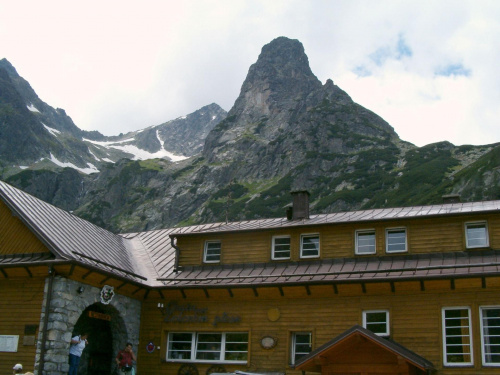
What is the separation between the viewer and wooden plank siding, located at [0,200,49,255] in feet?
70.5

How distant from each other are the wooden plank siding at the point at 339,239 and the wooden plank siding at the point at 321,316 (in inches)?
84.0

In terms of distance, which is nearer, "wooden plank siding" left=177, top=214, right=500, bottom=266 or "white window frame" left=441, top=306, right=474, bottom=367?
"white window frame" left=441, top=306, right=474, bottom=367

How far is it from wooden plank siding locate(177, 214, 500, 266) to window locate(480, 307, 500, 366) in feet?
8.98

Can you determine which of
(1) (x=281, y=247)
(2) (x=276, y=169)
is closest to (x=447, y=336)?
(1) (x=281, y=247)

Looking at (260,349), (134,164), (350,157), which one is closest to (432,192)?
(350,157)

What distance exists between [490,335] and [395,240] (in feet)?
16.6

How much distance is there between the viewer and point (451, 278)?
18781 mm

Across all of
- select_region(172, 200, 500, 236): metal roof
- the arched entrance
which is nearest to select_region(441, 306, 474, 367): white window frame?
select_region(172, 200, 500, 236): metal roof

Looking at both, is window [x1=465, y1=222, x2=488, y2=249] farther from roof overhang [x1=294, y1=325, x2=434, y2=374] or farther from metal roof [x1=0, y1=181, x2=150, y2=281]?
metal roof [x1=0, y1=181, x2=150, y2=281]

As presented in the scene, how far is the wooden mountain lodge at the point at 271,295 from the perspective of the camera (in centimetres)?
1892

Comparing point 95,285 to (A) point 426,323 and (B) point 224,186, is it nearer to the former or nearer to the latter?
(A) point 426,323

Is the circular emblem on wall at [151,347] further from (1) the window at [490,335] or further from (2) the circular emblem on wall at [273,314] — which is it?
(1) the window at [490,335]

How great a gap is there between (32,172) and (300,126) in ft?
236

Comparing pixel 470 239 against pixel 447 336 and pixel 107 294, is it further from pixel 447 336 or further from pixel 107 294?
pixel 107 294
